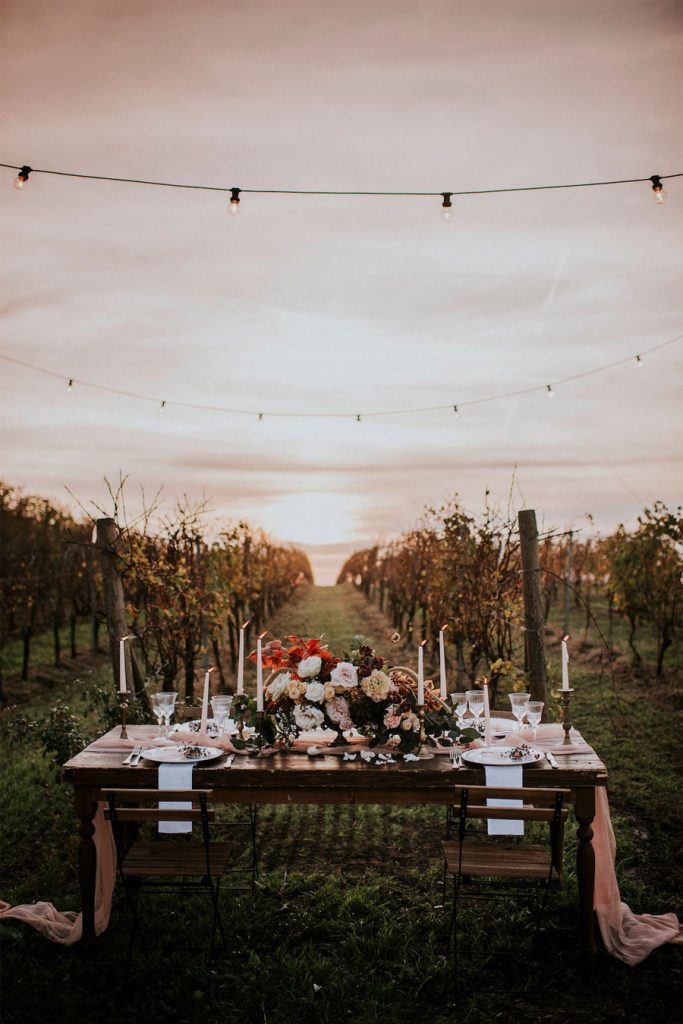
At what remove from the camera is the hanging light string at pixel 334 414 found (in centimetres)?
613

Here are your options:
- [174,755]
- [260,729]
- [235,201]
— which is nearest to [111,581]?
[174,755]

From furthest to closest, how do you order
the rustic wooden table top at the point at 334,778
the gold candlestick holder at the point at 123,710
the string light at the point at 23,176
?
the string light at the point at 23,176
the gold candlestick holder at the point at 123,710
the rustic wooden table top at the point at 334,778

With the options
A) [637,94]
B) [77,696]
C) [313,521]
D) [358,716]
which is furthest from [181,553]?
[313,521]

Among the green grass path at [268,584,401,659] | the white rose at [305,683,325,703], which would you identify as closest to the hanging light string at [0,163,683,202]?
the white rose at [305,683,325,703]

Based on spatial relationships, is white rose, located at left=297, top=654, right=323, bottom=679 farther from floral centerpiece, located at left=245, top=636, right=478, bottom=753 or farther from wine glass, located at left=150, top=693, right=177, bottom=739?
wine glass, located at left=150, top=693, right=177, bottom=739

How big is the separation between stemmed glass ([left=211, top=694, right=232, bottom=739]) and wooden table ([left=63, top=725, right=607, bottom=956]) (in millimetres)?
368

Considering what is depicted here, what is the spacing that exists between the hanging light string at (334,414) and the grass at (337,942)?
3.14 meters

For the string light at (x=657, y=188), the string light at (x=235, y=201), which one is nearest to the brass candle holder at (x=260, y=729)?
the string light at (x=235, y=201)

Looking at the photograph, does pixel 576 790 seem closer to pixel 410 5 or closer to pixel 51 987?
pixel 51 987

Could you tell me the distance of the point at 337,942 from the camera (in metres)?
3.47

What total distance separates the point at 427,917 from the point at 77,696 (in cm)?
615

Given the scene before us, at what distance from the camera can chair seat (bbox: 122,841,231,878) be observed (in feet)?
10.7

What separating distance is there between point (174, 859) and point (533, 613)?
9.20ft

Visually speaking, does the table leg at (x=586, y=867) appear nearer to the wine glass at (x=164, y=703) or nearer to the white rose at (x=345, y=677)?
the white rose at (x=345, y=677)
